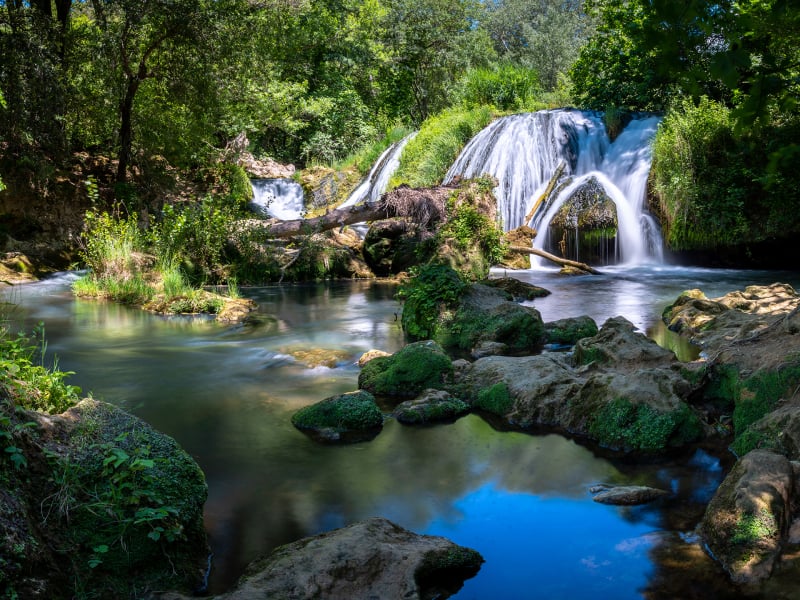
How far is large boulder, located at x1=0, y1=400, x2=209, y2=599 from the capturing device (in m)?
2.91

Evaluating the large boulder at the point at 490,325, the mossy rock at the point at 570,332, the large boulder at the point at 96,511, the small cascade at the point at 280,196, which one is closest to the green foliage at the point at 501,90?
the small cascade at the point at 280,196

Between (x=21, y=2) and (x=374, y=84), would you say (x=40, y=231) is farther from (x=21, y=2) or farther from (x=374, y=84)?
(x=374, y=84)

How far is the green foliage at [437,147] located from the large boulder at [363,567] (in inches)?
710

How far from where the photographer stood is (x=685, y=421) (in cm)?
543

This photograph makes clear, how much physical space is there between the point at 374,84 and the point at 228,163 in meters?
11.5

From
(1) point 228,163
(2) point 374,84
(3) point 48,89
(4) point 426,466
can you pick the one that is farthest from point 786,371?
(2) point 374,84

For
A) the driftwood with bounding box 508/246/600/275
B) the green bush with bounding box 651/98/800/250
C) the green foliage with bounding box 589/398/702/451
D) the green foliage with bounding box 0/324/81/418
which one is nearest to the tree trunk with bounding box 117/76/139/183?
the driftwood with bounding box 508/246/600/275

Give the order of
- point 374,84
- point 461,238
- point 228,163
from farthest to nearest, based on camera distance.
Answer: point 374,84
point 228,163
point 461,238

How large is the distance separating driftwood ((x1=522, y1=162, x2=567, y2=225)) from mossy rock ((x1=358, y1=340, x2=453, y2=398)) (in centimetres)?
1135

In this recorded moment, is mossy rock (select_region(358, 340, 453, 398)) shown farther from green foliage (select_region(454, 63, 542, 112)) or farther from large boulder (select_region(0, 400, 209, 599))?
green foliage (select_region(454, 63, 542, 112))

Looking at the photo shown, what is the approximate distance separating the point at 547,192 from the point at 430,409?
1338 cm

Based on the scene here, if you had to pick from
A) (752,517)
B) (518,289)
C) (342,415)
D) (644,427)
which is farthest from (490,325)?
(752,517)

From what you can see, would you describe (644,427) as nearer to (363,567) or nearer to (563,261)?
(363,567)

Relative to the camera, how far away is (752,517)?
3.63 meters
